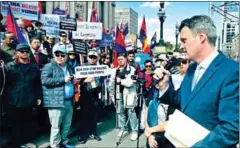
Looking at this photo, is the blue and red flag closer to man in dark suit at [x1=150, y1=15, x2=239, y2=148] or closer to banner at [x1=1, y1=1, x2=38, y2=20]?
banner at [x1=1, y1=1, x2=38, y2=20]

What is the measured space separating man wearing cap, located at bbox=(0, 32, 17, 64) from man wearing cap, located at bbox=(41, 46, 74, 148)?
0.60 meters

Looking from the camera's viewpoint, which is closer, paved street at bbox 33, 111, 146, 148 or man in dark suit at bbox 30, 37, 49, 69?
paved street at bbox 33, 111, 146, 148

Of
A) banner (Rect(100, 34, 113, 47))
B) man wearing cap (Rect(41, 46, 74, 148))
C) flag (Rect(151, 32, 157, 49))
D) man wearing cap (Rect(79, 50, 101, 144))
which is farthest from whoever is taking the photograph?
flag (Rect(151, 32, 157, 49))

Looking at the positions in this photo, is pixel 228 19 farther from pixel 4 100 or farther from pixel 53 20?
pixel 4 100

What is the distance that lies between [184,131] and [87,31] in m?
4.20

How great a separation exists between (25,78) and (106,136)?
6.69ft

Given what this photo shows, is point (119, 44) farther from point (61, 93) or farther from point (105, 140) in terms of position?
Answer: point (61, 93)

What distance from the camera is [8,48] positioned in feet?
14.6

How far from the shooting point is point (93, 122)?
5.13 metres

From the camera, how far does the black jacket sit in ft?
12.6

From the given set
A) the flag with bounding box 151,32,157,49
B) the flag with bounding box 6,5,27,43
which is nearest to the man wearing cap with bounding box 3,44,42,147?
the flag with bounding box 6,5,27,43

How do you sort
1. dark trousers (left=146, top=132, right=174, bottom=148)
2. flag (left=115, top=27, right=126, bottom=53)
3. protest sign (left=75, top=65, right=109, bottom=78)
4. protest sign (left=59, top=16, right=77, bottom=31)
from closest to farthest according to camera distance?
dark trousers (left=146, top=132, right=174, bottom=148) < protest sign (left=75, top=65, right=109, bottom=78) < protest sign (left=59, top=16, right=77, bottom=31) < flag (left=115, top=27, right=126, bottom=53)

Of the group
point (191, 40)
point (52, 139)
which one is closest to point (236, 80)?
point (191, 40)

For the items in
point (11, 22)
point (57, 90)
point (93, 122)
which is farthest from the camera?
point (93, 122)
